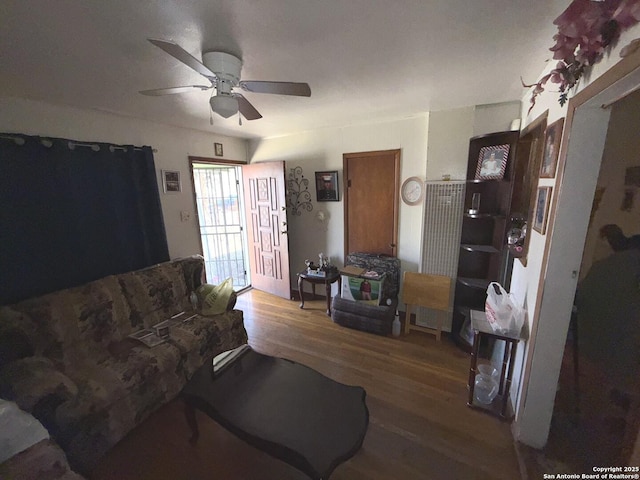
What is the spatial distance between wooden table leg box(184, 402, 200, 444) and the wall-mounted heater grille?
2246mm

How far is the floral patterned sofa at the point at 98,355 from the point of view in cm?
137

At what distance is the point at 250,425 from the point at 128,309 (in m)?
1.52

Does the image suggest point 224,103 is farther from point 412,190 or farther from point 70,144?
point 412,190

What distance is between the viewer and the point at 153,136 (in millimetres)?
2592

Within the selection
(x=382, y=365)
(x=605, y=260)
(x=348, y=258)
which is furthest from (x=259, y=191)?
(x=605, y=260)

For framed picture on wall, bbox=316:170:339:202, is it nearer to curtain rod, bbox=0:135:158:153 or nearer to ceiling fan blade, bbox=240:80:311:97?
ceiling fan blade, bbox=240:80:311:97

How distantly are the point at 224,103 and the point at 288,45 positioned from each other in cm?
44

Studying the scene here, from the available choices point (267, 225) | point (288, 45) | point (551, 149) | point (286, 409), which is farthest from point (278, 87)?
point (267, 225)

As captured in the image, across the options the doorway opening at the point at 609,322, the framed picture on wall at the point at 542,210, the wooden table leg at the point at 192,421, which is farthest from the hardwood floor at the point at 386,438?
the framed picture on wall at the point at 542,210

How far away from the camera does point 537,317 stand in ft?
4.33

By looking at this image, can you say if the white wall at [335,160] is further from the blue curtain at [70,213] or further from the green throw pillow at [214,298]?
the blue curtain at [70,213]

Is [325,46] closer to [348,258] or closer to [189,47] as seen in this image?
[189,47]

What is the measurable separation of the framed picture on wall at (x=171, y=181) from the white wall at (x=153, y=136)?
0.15 feet

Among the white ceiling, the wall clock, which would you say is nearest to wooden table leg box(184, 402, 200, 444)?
the white ceiling
